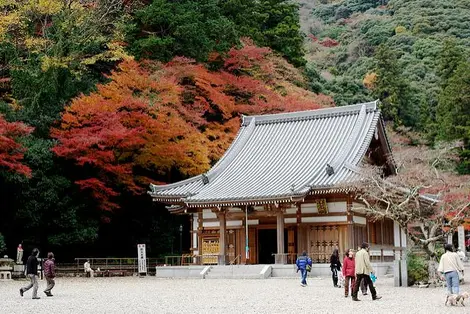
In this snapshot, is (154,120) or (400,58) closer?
(154,120)

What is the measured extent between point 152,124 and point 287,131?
648 centimetres

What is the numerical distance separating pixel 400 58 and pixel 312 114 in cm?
4502

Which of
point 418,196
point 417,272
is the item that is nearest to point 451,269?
point 417,272

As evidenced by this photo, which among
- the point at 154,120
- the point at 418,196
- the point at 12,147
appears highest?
the point at 154,120

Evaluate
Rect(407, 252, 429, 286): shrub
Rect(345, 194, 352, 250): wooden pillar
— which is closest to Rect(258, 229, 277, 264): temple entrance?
Rect(345, 194, 352, 250): wooden pillar

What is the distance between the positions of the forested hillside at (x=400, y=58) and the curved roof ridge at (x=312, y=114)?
19106 mm

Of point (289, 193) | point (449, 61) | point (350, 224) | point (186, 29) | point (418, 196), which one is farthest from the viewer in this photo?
point (449, 61)

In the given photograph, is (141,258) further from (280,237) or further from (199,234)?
(280,237)

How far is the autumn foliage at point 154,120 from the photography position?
30.2m

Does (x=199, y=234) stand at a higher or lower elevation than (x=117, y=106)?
lower

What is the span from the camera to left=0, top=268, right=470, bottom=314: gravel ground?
13.3 m

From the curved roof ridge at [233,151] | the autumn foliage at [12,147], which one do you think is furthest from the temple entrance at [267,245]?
the autumn foliage at [12,147]

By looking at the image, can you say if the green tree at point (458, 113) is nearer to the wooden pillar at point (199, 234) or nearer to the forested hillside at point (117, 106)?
the forested hillside at point (117, 106)

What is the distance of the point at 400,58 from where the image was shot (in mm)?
74312
